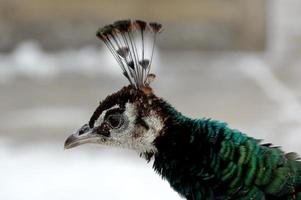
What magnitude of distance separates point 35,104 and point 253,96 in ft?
5.98

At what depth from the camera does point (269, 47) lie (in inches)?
341

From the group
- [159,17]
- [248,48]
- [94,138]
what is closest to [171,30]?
[159,17]

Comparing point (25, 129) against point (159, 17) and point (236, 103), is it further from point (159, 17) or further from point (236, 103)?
point (159, 17)

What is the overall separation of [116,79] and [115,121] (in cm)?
535

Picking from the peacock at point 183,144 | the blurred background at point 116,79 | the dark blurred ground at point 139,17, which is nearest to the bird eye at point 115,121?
the peacock at point 183,144

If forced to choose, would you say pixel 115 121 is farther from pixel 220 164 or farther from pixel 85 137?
pixel 220 164

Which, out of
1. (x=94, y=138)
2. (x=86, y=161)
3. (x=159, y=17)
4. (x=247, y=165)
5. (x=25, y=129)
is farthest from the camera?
(x=159, y=17)

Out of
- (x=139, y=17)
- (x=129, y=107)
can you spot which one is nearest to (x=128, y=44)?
(x=129, y=107)

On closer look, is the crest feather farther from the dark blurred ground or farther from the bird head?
the dark blurred ground

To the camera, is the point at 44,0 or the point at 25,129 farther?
the point at 44,0

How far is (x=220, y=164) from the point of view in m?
1.98

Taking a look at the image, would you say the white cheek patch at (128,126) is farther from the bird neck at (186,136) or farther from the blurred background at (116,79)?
the blurred background at (116,79)

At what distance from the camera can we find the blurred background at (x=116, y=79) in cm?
475

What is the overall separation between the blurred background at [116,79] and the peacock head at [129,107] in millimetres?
2182
